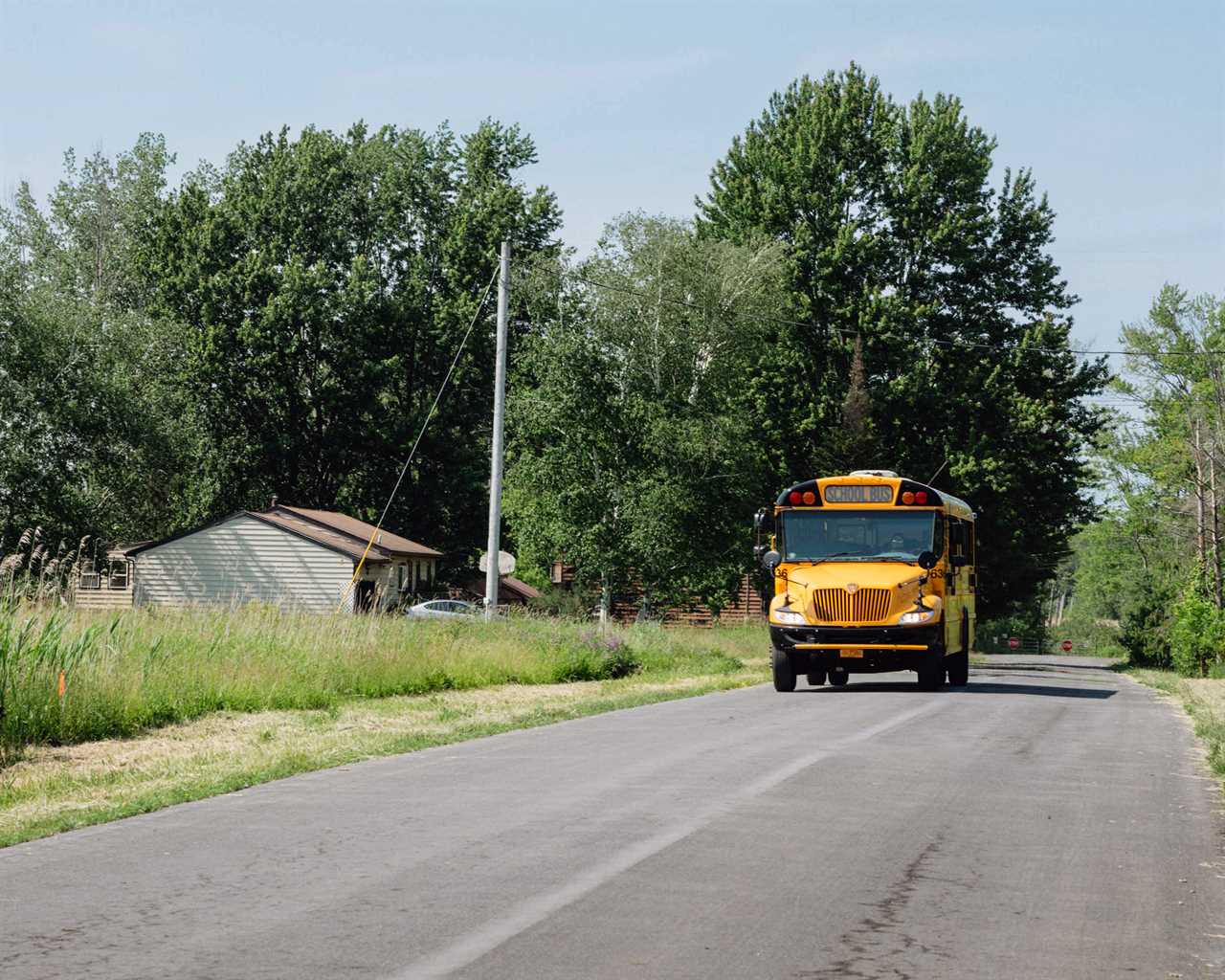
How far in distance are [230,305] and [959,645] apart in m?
39.7

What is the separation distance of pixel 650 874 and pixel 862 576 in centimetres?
→ 1630

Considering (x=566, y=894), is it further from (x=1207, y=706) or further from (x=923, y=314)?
(x=923, y=314)

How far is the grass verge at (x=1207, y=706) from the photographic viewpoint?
14051 mm

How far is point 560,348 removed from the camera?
43938mm

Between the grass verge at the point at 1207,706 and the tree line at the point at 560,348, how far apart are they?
14.5 meters

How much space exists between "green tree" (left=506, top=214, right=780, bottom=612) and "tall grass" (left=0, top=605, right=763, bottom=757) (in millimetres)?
14962

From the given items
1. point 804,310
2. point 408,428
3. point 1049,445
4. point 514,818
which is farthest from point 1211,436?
point 514,818

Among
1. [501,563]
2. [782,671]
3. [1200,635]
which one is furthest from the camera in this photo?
[1200,635]

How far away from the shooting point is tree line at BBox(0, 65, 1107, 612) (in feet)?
151

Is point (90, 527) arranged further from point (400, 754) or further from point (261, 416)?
point (400, 754)

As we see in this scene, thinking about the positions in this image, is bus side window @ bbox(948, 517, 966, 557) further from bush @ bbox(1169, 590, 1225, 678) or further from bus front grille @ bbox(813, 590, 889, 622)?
bush @ bbox(1169, 590, 1225, 678)

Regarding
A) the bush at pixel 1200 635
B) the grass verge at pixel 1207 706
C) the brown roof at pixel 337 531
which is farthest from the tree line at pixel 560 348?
the grass verge at pixel 1207 706

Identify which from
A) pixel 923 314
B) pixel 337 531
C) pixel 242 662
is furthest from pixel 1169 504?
pixel 242 662

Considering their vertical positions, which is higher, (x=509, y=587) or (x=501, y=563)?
(x=509, y=587)
